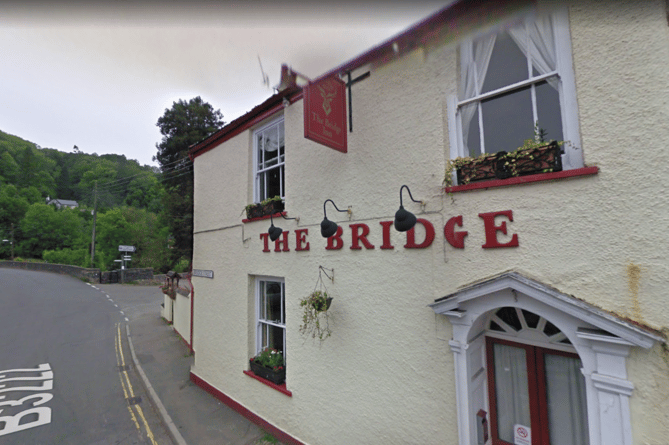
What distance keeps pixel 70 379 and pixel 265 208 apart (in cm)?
842

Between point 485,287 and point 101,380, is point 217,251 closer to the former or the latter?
point 101,380

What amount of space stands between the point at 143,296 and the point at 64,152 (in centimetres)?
8042

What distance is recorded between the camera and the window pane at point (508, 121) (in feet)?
10.9

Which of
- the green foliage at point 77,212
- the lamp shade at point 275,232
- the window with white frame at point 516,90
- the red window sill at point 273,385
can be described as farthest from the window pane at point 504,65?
the green foliage at point 77,212

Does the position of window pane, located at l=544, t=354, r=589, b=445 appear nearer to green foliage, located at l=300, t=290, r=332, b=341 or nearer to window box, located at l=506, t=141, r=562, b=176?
window box, located at l=506, t=141, r=562, b=176

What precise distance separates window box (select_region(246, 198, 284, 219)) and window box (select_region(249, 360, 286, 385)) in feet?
9.92

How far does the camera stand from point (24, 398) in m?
7.57

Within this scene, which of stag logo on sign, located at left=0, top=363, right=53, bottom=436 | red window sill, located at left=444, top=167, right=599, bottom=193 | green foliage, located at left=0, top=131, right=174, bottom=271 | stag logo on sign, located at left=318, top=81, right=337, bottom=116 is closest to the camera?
red window sill, located at left=444, top=167, right=599, bottom=193

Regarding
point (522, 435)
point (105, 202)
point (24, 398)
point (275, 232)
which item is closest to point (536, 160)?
point (522, 435)

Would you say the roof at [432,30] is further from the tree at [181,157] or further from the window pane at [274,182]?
the tree at [181,157]

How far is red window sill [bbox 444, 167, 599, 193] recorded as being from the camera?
2.77 metres

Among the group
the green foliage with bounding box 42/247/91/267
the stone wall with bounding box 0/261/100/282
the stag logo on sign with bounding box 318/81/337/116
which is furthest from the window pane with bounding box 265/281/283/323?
the green foliage with bounding box 42/247/91/267

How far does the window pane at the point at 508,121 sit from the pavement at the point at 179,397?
6044 mm

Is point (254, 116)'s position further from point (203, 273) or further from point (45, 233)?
point (45, 233)
